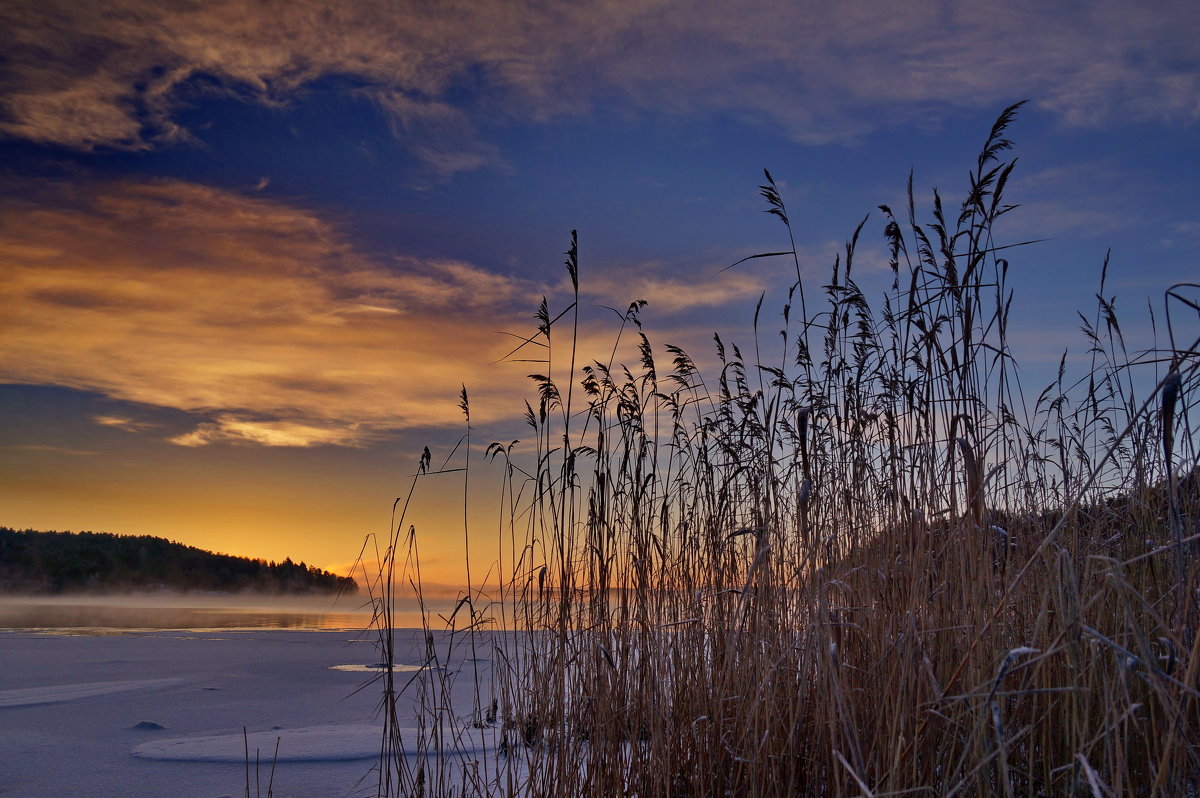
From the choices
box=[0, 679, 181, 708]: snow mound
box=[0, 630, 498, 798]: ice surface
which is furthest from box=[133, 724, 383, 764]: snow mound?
box=[0, 679, 181, 708]: snow mound

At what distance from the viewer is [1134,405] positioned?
390 centimetres

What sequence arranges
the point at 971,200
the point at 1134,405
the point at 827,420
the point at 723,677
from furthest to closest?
the point at 1134,405 < the point at 827,420 < the point at 723,677 < the point at 971,200

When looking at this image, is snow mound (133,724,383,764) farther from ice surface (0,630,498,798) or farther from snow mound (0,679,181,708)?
snow mound (0,679,181,708)

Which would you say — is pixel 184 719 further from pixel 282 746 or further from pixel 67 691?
pixel 67 691

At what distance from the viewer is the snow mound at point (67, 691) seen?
17.2 feet

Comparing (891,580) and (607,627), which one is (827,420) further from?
(607,627)

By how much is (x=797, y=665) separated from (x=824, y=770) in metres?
0.37

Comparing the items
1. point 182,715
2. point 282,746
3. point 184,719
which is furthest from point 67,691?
point 282,746

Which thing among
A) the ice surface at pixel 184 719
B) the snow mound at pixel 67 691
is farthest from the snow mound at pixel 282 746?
the snow mound at pixel 67 691

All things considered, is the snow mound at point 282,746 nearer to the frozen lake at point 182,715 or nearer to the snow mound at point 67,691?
the frozen lake at point 182,715

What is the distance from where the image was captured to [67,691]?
18.5 ft

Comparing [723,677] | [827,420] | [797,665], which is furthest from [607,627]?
[827,420]

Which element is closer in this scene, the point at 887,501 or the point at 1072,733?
the point at 1072,733

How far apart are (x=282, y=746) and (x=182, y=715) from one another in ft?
4.62
